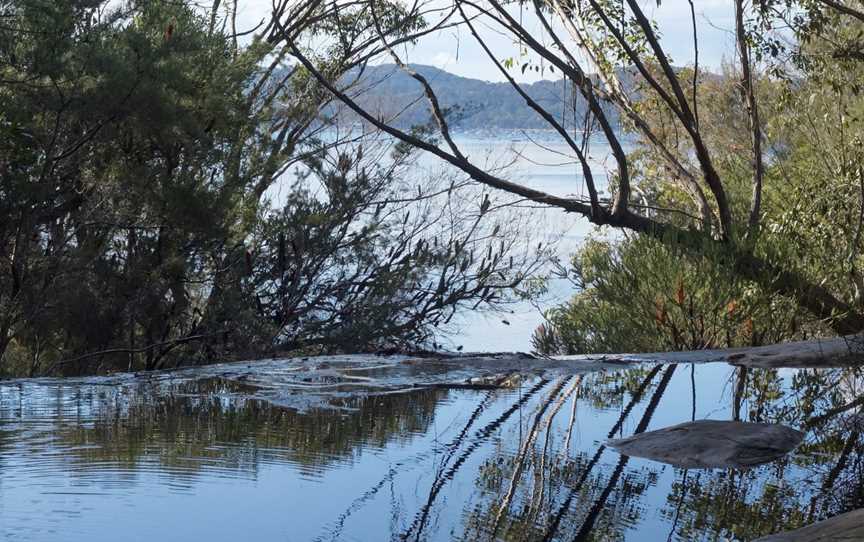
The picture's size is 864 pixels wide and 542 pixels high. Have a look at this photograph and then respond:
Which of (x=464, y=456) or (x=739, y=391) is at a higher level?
(x=739, y=391)

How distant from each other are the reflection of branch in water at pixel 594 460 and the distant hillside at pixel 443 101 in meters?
7.22

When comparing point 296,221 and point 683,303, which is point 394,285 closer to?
point 296,221

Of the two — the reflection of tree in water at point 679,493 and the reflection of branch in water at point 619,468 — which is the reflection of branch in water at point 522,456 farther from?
the reflection of branch in water at point 619,468

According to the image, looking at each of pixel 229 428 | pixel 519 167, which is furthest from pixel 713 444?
pixel 519 167

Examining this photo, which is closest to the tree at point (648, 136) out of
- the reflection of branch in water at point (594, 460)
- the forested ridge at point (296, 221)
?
the forested ridge at point (296, 221)

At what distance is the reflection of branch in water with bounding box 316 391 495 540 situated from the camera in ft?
9.53

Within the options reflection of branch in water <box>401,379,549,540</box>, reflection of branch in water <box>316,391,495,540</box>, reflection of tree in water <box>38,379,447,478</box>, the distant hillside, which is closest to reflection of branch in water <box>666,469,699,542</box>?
reflection of branch in water <box>401,379,549,540</box>

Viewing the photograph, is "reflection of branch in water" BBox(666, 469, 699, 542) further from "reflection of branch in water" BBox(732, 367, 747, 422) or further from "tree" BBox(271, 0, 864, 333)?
"tree" BBox(271, 0, 864, 333)

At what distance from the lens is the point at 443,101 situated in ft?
44.0

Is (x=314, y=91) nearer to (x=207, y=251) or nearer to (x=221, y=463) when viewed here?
(x=207, y=251)

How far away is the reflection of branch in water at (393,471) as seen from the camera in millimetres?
2906

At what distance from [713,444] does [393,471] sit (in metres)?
1.04

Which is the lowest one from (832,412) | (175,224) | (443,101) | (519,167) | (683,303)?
(832,412)

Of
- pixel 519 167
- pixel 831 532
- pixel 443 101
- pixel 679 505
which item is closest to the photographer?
pixel 831 532
